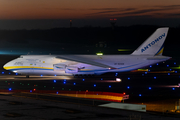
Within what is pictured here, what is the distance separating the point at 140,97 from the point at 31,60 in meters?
25.1

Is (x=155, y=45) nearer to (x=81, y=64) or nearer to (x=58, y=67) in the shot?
(x=81, y=64)

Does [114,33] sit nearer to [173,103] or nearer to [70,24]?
[70,24]

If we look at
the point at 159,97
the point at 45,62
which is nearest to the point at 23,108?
the point at 159,97

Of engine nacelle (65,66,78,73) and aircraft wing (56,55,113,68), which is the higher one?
aircraft wing (56,55,113,68)

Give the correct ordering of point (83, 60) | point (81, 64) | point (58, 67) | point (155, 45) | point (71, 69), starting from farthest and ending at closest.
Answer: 1. point (155, 45)
2. point (83, 60)
3. point (81, 64)
4. point (58, 67)
5. point (71, 69)

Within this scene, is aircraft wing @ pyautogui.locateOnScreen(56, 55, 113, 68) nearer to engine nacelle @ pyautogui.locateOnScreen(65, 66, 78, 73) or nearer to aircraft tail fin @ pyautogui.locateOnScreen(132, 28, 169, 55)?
engine nacelle @ pyautogui.locateOnScreen(65, 66, 78, 73)

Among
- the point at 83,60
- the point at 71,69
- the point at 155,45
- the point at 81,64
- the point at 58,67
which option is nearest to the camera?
the point at 71,69

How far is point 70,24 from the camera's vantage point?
192750 mm

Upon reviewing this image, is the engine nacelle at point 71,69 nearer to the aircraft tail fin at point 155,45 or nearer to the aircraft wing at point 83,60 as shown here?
the aircraft wing at point 83,60

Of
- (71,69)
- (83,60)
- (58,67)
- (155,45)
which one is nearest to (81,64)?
(83,60)

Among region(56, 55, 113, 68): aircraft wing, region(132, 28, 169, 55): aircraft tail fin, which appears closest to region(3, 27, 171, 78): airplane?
region(56, 55, 113, 68): aircraft wing

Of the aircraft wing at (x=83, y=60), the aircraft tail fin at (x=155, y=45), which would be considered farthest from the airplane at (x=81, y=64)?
the aircraft tail fin at (x=155, y=45)

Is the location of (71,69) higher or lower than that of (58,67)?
lower

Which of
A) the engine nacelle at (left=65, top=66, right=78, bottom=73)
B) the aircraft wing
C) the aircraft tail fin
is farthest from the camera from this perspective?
the aircraft tail fin
